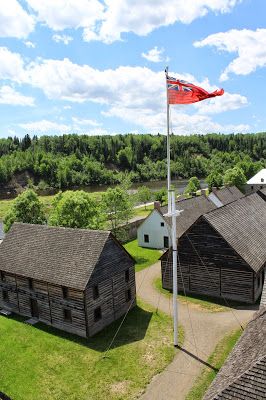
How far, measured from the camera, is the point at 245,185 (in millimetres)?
85562

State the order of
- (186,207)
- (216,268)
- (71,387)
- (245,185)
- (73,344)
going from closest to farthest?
(71,387)
(73,344)
(216,268)
(186,207)
(245,185)

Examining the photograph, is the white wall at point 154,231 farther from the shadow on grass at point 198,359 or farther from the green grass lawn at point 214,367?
the shadow on grass at point 198,359

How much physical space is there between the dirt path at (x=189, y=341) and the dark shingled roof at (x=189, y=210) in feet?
36.7

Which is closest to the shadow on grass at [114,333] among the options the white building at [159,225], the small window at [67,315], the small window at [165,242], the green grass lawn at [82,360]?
the green grass lawn at [82,360]

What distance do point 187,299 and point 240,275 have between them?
4798 millimetres

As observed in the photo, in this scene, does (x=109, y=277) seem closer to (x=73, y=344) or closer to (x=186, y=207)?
(x=73, y=344)

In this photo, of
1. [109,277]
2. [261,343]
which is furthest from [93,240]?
[261,343]

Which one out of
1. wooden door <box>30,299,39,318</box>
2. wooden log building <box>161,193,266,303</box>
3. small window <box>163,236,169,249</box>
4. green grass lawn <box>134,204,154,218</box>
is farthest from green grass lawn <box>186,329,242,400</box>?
green grass lawn <box>134,204,154,218</box>

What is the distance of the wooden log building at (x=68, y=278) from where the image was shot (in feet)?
83.0

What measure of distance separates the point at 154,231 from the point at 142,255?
4102mm

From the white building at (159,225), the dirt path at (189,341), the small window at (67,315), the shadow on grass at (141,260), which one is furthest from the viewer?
the white building at (159,225)

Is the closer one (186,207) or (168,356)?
(168,356)

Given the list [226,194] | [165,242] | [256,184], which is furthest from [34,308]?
[256,184]

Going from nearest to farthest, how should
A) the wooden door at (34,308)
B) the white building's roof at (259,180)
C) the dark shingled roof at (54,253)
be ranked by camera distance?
the dark shingled roof at (54,253) → the wooden door at (34,308) → the white building's roof at (259,180)
